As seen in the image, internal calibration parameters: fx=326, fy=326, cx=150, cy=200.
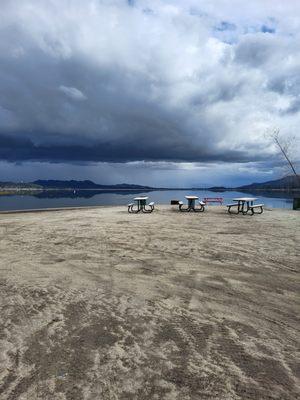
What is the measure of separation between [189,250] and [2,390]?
7.23m

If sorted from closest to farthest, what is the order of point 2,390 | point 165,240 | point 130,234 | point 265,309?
point 2,390, point 265,309, point 165,240, point 130,234

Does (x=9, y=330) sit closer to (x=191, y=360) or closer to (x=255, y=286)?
(x=191, y=360)

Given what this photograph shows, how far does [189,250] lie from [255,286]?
345 centimetres

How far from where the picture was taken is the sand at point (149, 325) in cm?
346

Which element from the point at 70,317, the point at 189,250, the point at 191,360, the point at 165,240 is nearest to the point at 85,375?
the point at 191,360

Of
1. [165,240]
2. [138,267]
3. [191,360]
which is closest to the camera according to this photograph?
[191,360]

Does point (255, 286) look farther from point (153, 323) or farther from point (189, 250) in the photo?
point (189, 250)

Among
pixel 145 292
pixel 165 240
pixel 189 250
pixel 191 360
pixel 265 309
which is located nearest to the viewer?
pixel 191 360

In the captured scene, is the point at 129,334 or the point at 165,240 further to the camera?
the point at 165,240

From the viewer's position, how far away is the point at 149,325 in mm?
4793

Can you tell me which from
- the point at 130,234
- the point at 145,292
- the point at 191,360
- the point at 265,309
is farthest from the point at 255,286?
the point at 130,234

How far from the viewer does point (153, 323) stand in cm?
486

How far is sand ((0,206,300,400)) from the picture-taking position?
3457 mm

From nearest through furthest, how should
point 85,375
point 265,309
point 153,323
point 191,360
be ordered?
point 85,375 → point 191,360 → point 153,323 → point 265,309
